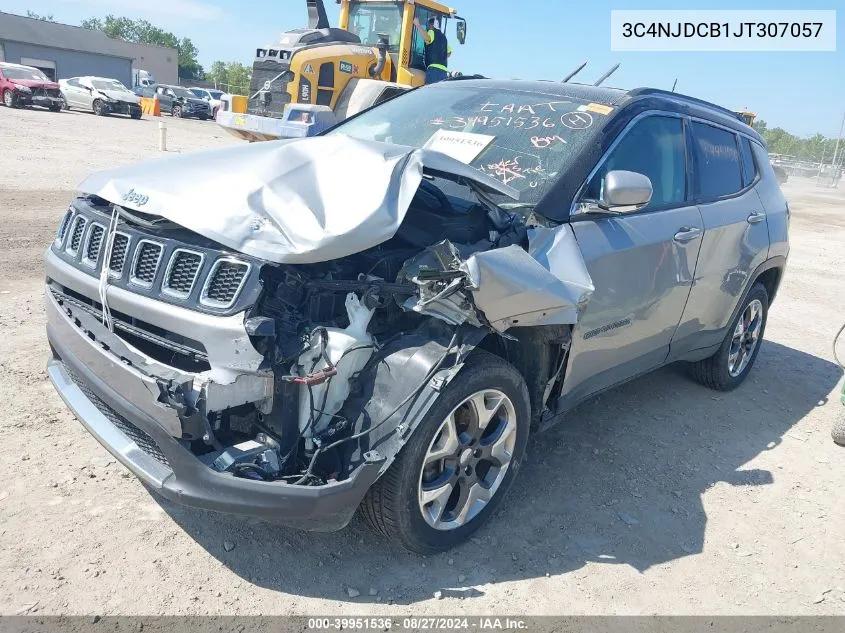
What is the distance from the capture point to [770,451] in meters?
4.45

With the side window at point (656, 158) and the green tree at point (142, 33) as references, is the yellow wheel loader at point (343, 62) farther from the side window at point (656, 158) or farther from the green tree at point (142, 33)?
the green tree at point (142, 33)

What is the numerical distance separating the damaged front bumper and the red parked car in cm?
2845

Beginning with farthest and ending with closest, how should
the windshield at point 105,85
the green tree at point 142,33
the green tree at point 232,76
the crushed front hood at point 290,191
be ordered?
the green tree at point 142,33 < the green tree at point 232,76 < the windshield at point 105,85 < the crushed front hood at point 290,191

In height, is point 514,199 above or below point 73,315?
above

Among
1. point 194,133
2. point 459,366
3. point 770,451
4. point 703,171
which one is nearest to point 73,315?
point 459,366

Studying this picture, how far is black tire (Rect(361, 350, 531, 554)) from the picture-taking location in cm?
268

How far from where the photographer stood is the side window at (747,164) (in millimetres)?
4844

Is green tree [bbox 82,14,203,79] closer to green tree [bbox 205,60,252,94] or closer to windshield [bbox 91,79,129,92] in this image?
green tree [bbox 205,60,252,94]

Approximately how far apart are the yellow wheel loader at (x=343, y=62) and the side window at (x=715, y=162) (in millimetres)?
8103

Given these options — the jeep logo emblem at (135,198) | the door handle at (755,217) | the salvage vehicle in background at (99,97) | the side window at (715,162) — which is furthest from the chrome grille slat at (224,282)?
the salvage vehicle in background at (99,97)

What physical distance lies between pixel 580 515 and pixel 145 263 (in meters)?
2.37

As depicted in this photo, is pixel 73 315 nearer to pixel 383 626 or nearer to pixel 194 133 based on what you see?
pixel 383 626

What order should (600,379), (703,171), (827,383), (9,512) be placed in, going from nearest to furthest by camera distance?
(9,512) < (600,379) < (703,171) < (827,383)

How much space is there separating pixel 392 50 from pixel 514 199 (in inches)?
440
